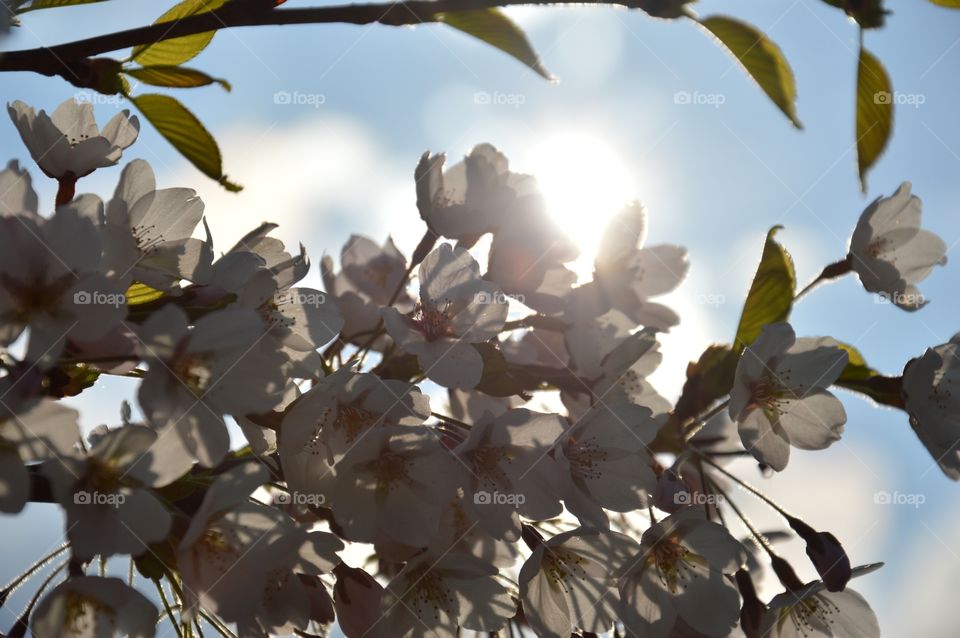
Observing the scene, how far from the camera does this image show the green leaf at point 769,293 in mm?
1401

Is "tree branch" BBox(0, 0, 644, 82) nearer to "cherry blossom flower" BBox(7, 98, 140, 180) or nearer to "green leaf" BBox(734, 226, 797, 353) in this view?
"cherry blossom flower" BBox(7, 98, 140, 180)

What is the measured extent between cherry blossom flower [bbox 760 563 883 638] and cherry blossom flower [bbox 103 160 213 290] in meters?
1.14

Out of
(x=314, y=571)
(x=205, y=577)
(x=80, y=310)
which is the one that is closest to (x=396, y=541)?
(x=314, y=571)

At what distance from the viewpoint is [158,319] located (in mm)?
969

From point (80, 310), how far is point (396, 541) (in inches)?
22.8

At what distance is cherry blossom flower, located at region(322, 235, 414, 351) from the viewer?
162cm

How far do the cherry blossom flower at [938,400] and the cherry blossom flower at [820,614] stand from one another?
0.27 m

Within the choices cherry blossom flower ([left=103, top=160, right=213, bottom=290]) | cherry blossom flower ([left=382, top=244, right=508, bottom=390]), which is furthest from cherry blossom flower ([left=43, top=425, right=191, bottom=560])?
cherry blossom flower ([left=382, top=244, right=508, bottom=390])

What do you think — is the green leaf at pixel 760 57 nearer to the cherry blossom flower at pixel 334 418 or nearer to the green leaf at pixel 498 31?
the green leaf at pixel 498 31

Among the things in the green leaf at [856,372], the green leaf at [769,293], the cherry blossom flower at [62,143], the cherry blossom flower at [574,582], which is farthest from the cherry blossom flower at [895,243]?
the cherry blossom flower at [62,143]

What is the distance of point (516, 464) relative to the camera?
1.21 m

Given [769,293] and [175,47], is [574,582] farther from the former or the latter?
[175,47]

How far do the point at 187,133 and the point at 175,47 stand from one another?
16cm

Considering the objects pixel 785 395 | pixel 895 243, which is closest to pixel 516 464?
pixel 785 395
